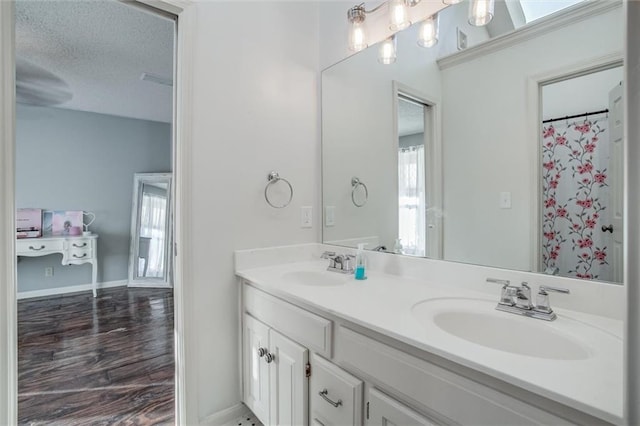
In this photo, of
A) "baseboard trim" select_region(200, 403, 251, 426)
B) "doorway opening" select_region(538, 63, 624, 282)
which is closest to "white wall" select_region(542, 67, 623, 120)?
"doorway opening" select_region(538, 63, 624, 282)

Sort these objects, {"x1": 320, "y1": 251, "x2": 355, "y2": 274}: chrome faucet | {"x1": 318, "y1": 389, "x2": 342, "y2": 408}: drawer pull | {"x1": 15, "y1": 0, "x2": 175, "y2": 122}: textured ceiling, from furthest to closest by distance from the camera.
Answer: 1. {"x1": 15, "y1": 0, "x2": 175, "y2": 122}: textured ceiling
2. {"x1": 320, "y1": 251, "x2": 355, "y2": 274}: chrome faucet
3. {"x1": 318, "y1": 389, "x2": 342, "y2": 408}: drawer pull

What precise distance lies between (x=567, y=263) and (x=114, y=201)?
5.01 m

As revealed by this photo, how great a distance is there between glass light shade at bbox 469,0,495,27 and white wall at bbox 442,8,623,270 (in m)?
0.14

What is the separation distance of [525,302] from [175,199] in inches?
59.6

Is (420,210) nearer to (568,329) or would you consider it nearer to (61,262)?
(568,329)

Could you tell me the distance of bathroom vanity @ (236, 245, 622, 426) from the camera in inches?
24.6

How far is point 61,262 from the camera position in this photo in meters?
4.02

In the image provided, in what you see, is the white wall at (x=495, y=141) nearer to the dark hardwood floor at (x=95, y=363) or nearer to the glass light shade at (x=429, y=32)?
the glass light shade at (x=429, y=32)

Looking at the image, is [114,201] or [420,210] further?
[114,201]

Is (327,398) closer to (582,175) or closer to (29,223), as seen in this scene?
(582,175)

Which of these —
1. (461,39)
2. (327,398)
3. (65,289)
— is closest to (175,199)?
(327,398)

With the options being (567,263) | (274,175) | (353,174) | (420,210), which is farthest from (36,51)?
(567,263)

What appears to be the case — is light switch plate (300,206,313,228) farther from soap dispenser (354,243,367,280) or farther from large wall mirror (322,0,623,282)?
soap dispenser (354,243,367,280)

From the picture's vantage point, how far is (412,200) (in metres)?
1.54
